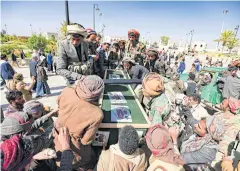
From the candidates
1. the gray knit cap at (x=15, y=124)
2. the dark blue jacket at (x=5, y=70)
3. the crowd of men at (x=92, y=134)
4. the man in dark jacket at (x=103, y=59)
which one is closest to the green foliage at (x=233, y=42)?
the man in dark jacket at (x=103, y=59)

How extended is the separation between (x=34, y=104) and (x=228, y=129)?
10.5 ft

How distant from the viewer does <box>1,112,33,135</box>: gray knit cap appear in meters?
1.86

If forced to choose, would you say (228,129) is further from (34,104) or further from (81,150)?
(34,104)

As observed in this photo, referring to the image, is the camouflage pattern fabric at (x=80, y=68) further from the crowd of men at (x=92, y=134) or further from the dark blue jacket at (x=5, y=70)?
the dark blue jacket at (x=5, y=70)

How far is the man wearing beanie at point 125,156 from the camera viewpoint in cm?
158

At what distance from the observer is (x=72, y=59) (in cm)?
262

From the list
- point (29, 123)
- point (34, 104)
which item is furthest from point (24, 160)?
point (34, 104)

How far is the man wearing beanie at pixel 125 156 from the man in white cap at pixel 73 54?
3.71 feet

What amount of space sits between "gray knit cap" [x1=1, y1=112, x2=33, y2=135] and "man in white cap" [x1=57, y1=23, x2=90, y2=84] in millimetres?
792

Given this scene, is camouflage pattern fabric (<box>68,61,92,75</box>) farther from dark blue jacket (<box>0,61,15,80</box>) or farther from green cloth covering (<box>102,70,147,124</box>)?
dark blue jacket (<box>0,61,15,80</box>)

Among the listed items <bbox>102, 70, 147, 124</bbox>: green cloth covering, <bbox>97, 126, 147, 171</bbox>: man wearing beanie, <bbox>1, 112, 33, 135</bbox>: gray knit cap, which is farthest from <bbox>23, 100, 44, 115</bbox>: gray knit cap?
<bbox>97, 126, 147, 171</bbox>: man wearing beanie

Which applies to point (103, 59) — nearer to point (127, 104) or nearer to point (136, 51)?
point (136, 51)

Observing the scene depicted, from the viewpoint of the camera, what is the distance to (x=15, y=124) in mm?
1909

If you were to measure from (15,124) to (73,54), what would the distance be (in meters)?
1.24
